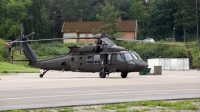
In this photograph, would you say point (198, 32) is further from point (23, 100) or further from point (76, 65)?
point (23, 100)

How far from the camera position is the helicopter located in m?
27.7

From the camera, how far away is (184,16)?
8912cm

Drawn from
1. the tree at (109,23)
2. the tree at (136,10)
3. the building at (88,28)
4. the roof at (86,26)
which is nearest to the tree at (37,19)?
the roof at (86,26)

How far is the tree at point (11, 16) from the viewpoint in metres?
80.4

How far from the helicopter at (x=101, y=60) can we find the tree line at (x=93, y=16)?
51.4 metres

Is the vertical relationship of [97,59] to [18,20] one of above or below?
below

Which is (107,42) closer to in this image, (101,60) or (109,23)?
(101,60)

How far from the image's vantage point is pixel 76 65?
29812 millimetres

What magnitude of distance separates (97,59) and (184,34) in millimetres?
62841

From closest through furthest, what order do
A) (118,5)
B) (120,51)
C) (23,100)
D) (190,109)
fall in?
(190,109), (23,100), (120,51), (118,5)

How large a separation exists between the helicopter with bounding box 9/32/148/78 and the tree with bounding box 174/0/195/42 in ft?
201

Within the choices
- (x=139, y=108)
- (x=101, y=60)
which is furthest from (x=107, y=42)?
(x=139, y=108)

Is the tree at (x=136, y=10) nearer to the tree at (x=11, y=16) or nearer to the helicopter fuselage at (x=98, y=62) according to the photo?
the tree at (x=11, y=16)

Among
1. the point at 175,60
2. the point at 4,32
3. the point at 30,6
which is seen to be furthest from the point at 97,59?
the point at 30,6
